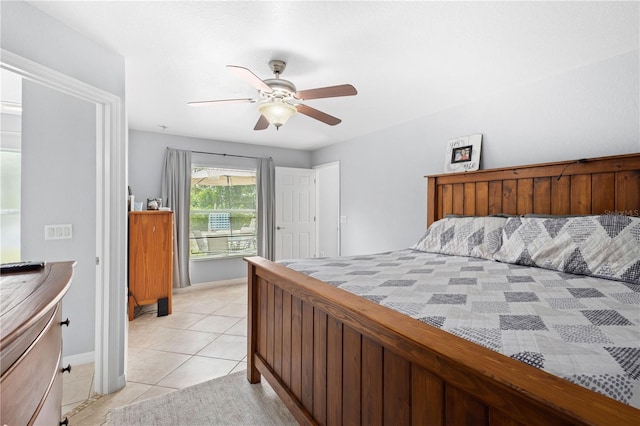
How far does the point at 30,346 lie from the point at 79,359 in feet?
7.11

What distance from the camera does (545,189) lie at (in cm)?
245

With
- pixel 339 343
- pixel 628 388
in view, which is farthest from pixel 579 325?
pixel 339 343

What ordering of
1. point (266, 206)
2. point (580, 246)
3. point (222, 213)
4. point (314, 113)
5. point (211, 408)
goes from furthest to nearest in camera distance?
point (266, 206)
point (222, 213)
point (314, 113)
point (211, 408)
point (580, 246)

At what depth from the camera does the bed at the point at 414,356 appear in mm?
655

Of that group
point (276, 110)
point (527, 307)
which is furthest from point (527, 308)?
point (276, 110)

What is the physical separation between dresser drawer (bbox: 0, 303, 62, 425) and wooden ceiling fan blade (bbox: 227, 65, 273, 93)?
144cm

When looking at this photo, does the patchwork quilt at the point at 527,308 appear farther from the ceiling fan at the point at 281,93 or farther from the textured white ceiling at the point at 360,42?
the textured white ceiling at the point at 360,42

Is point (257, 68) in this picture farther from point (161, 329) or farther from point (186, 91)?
point (161, 329)

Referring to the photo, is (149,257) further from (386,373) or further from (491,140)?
(491,140)

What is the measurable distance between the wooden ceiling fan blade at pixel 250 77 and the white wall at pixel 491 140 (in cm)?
212

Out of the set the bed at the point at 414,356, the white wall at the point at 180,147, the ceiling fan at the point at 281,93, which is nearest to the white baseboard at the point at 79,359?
the bed at the point at 414,356

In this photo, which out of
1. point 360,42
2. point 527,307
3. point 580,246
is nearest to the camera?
point 527,307

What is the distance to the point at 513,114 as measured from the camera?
2.77 meters

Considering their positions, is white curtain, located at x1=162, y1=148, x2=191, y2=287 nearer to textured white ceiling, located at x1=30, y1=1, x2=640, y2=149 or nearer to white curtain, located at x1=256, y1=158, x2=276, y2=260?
white curtain, located at x1=256, y1=158, x2=276, y2=260
